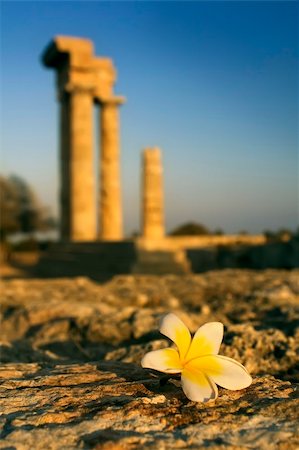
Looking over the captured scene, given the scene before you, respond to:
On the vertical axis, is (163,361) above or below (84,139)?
below

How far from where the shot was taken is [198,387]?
147 centimetres

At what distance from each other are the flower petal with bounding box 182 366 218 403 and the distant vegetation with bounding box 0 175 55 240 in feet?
125

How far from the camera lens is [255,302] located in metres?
3.67

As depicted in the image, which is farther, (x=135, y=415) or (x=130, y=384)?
(x=130, y=384)

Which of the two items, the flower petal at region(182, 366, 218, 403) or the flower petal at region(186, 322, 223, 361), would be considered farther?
the flower petal at region(186, 322, 223, 361)

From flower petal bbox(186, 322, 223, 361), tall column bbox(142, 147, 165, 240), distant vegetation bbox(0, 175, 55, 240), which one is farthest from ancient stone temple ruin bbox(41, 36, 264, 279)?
flower petal bbox(186, 322, 223, 361)

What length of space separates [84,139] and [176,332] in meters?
23.0

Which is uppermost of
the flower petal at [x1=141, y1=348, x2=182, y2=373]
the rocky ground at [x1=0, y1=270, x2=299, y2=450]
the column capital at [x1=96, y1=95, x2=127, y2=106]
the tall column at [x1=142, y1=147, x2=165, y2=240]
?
the column capital at [x1=96, y1=95, x2=127, y2=106]

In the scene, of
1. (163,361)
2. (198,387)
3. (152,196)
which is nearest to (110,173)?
(152,196)

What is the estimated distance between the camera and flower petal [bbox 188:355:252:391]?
60.3 inches

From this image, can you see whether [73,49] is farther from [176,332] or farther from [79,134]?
[176,332]

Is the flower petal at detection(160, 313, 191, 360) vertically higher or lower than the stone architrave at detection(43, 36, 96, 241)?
lower

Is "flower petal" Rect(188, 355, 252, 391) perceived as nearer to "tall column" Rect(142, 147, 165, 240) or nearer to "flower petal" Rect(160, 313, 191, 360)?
"flower petal" Rect(160, 313, 191, 360)

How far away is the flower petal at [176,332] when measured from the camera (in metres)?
1.69
